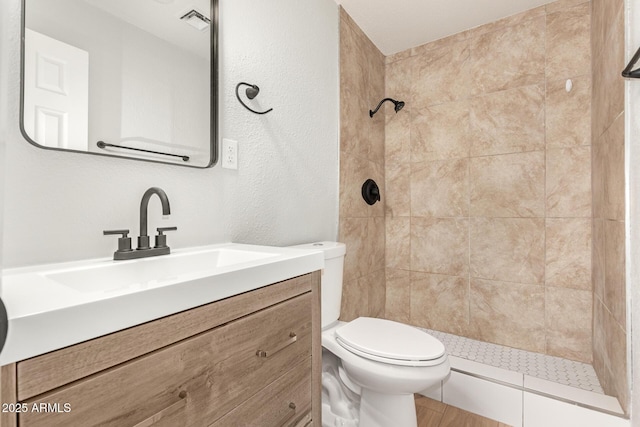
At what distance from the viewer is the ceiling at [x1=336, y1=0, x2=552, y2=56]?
1.96m

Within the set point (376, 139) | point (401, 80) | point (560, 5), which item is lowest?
point (376, 139)

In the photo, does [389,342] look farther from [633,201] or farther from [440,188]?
[440,188]

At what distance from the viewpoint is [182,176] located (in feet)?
3.59

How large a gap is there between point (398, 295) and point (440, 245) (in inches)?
21.0

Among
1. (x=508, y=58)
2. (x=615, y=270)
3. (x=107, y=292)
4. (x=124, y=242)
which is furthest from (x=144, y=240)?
(x=508, y=58)

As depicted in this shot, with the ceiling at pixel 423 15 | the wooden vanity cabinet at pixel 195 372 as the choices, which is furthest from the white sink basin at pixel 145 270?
the ceiling at pixel 423 15

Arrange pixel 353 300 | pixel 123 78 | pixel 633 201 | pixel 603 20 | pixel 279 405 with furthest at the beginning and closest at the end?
pixel 353 300
pixel 603 20
pixel 633 201
pixel 123 78
pixel 279 405

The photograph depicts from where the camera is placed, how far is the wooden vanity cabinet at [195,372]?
1.39ft

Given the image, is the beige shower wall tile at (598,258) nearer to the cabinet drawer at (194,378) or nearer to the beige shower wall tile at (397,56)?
the cabinet drawer at (194,378)

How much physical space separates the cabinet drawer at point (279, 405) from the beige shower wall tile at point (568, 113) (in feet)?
6.69

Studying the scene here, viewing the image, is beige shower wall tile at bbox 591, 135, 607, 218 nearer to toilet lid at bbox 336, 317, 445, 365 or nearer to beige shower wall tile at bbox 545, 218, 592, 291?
beige shower wall tile at bbox 545, 218, 592, 291

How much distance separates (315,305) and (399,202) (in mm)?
1728

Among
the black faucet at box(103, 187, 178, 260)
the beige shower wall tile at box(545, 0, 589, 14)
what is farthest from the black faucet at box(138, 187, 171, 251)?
the beige shower wall tile at box(545, 0, 589, 14)

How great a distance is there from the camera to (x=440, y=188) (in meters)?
2.33
